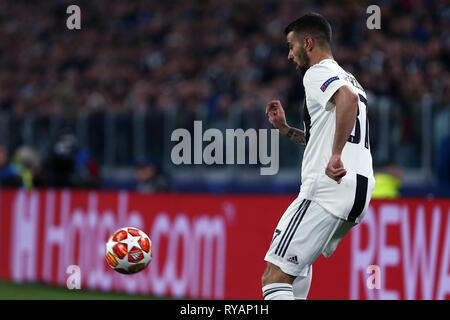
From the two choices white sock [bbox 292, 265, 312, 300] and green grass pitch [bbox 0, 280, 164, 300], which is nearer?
white sock [bbox 292, 265, 312, 300]

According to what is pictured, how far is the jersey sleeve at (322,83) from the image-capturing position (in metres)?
5.80

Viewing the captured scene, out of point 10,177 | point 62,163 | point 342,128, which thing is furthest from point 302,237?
point 62,163

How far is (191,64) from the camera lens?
58.2 ft

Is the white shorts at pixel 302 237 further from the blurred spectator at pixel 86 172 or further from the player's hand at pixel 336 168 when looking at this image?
the blurred spectator at pixel 86 172

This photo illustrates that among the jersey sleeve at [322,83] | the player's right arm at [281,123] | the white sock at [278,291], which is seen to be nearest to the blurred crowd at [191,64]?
the player's right arm at [281,123]

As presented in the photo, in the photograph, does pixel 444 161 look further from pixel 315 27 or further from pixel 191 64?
pixel 191 64

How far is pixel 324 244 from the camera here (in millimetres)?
5953

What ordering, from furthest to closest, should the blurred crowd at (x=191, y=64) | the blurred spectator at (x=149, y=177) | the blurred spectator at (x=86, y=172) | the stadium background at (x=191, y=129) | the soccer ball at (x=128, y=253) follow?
the blurred spectator at (x=86, y=172) < the blurred crowd at (x=191, y=64) < the blurred spectator at (x=149, y=177) < the stadium background at (x=191, y=129) < the soccer ball at (x=128, y=253)

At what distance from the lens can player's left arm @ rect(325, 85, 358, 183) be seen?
18.5ft

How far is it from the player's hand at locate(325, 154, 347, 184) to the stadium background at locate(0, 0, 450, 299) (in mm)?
3610

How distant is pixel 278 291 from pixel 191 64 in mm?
12161

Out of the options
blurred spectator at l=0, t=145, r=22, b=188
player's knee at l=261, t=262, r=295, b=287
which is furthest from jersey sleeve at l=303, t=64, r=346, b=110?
blurred spectator at l=0, t=145, r=22, b=188

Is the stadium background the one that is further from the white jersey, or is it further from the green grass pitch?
the white jersey

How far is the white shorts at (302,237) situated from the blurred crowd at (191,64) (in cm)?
615
